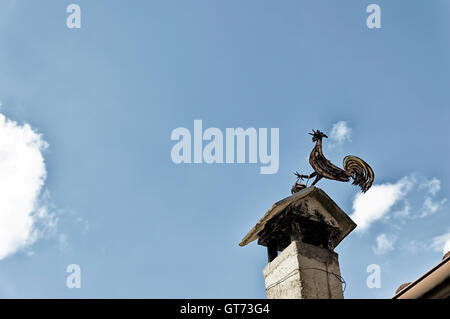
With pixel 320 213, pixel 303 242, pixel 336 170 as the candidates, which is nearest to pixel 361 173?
pixel 336 170

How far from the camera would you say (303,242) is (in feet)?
14.3

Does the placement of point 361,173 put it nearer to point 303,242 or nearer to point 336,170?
point 336,170

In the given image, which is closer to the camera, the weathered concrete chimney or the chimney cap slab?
the weathered concrete chimney

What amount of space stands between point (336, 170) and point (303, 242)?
116 cm

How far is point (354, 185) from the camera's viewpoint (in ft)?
17.1

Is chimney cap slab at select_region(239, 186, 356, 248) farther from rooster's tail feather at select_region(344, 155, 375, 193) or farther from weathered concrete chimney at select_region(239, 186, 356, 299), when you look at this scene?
rooster's tail feather at select_region(344, 155, 375, 193)

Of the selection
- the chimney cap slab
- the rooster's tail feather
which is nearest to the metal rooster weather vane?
the rooster's tail feather

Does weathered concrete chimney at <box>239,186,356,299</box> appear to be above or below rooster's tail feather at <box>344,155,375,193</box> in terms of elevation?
below

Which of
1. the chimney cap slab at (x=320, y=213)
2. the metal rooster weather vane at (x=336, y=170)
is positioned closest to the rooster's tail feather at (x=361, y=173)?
the metal rooster weather vane at (x=336, y=170)

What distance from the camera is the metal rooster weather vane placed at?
16.7ft

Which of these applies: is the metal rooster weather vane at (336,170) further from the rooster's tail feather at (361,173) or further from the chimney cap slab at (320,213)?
the chimney cap slab at (320,213)

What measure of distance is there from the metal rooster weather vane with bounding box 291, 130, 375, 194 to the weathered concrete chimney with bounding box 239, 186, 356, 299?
1.36 feet
